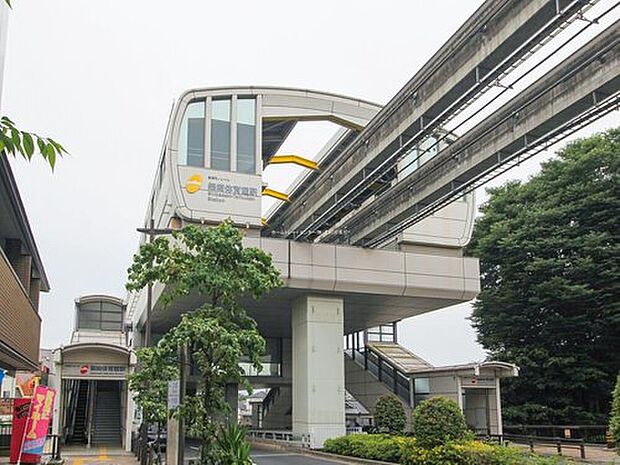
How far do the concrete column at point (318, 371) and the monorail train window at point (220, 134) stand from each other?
246 inches

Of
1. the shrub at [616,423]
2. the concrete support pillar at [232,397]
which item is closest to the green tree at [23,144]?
the concrete support pillar at [232,397]

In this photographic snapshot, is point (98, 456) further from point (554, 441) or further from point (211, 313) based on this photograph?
point (554, 441)

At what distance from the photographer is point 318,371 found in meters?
27.1

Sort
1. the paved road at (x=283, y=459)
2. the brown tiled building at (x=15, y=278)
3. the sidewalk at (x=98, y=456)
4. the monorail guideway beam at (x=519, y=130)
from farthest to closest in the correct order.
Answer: the paved road at (x=283, y=459)
the sidewalk at (x=98, y=456)
the monorail guideway beam at (x=519, y=130)
the brown tiled building at (x=15, y=278)

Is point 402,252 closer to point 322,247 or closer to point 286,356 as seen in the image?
point 322,247

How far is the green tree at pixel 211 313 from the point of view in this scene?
14.2m

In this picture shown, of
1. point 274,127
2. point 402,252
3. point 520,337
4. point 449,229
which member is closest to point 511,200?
point 520,337

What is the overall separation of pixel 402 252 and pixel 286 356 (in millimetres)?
14733

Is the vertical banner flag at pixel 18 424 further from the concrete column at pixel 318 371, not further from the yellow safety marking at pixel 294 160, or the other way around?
the yellow safety marking at pixel 294 160

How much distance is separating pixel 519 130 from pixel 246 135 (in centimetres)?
1278

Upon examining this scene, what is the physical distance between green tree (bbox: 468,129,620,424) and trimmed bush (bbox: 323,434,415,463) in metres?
12.7

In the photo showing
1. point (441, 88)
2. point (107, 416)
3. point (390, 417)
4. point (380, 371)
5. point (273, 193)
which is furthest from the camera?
point (380, 371)

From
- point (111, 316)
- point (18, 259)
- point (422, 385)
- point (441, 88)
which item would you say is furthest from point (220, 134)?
point (111, 316)

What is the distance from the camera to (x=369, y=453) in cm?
2145
